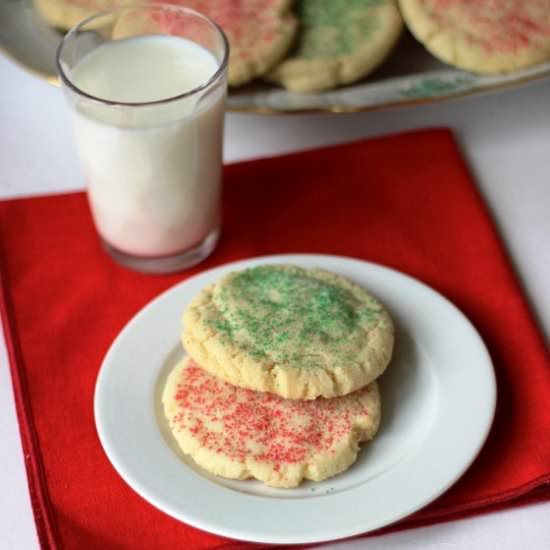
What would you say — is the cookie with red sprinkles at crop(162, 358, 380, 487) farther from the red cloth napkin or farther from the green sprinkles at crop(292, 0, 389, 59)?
the green sprinkles at crop(292, 0, 389, 59)

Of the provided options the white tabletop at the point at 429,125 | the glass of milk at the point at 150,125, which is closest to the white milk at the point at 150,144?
the glass of milk at the point at 150,125

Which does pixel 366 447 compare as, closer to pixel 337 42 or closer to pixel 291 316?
pixel 291 316

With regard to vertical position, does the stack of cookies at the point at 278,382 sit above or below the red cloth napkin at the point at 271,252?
above

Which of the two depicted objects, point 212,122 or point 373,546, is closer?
point 373,546

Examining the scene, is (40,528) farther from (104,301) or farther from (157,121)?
(157,121)

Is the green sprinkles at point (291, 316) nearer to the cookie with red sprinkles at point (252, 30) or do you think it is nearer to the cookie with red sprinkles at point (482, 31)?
the cookie with red sprinkles at point (252, 30)

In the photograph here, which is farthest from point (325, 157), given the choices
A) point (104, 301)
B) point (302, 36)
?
point (104, 301)
